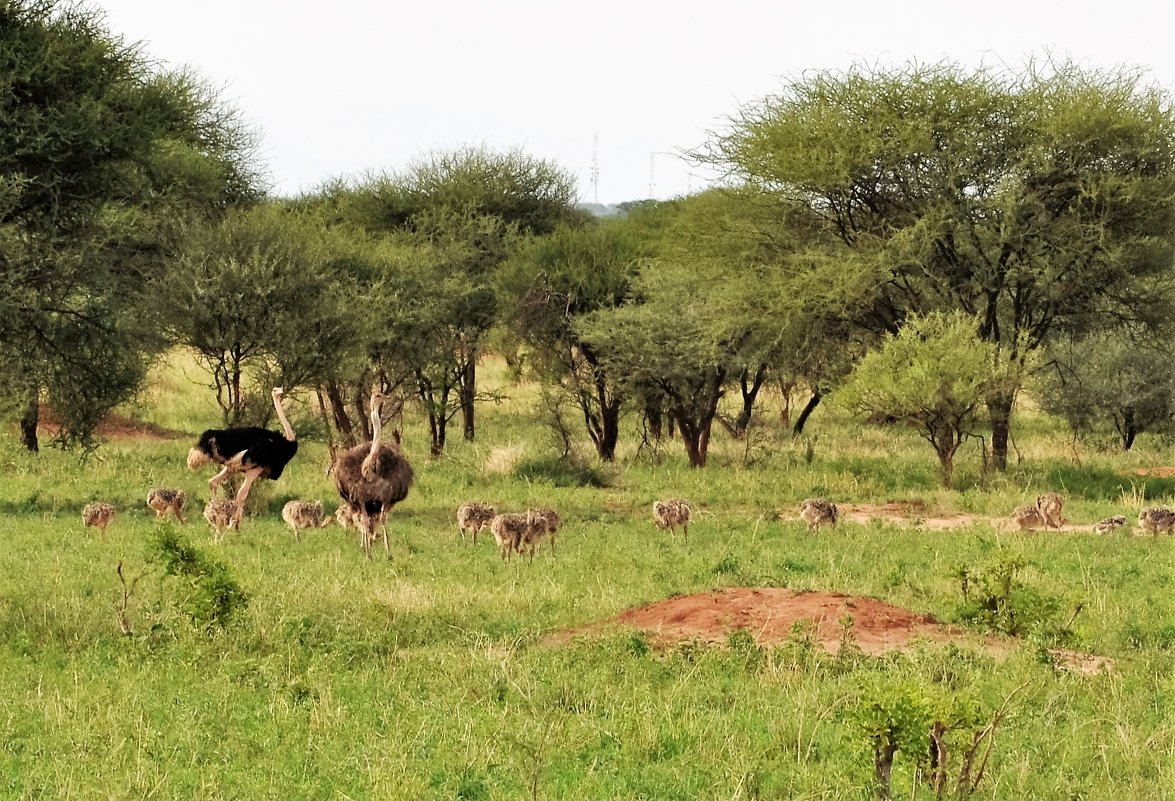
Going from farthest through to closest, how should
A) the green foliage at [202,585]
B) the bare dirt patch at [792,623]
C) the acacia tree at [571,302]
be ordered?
1. the acacia tree at [571,302]
2. the green foliage at [202,585]
3. the bare dirt patch at [792,623]

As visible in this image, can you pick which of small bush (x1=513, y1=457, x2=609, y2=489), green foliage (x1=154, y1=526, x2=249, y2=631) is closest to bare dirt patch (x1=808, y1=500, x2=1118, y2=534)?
small bush (x1=513, y1=457, x2=609, y2=489)

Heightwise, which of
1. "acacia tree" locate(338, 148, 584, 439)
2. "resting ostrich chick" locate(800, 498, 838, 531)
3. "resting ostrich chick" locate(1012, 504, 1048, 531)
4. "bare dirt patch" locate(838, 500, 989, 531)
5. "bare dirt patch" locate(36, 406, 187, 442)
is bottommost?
"bare dirt patch" locate(838, 500, 989, 531)

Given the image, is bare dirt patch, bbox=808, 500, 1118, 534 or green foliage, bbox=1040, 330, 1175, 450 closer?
bare dirt patch, bbox=808, 500, 1118, 534

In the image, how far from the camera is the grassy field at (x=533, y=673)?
21.5 feet

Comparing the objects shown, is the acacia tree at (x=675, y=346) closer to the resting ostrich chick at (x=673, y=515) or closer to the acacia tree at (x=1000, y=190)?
the acacia tree at (x=1000, y=190)

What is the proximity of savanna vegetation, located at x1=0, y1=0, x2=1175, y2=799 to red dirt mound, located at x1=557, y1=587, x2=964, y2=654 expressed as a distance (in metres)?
0.29

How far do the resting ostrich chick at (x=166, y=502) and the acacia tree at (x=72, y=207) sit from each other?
3105 mm

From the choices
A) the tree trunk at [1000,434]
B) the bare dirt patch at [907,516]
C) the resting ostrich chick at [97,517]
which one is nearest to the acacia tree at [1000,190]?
the tree trunk at [1000,434]

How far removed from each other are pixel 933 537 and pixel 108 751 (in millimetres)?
11253

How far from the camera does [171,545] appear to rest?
10.3 meters

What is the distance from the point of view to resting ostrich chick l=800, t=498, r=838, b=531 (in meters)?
16.6

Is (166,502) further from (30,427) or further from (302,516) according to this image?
(30,427)

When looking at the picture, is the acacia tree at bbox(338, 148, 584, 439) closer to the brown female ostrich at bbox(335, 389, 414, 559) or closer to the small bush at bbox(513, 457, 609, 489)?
the small bush at bbox(513, 457, 609, 489)

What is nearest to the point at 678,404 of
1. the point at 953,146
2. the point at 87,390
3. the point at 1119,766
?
the point at 953,146
